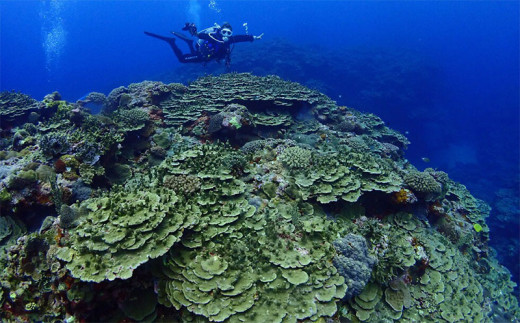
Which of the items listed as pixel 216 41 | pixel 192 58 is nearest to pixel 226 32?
pixel 216 41

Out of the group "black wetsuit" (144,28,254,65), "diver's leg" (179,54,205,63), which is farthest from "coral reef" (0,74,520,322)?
"diver's leg" (179,54,205,63)

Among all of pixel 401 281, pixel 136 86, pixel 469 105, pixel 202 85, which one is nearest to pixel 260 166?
pixel 401 281

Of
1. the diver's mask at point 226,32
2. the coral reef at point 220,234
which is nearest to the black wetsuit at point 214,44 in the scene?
the diver's mask at point 226,32

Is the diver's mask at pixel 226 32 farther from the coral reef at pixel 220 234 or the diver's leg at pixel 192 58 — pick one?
the coral reef at pixel 220 234

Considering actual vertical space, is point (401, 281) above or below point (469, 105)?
below

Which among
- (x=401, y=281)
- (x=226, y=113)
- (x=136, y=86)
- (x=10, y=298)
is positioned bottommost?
(x=10, y=298)

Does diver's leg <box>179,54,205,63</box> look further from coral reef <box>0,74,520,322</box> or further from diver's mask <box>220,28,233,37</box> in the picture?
coral reef <box>0,74,520,322</box>

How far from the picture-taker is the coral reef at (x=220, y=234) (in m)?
4.24

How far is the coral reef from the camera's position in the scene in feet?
13.9

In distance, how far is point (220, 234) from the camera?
208 inches

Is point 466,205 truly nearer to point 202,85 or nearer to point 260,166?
point 260,166

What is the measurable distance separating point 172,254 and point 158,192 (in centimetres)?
141

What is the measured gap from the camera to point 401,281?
20.7ft

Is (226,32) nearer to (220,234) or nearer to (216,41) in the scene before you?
(216,41)
